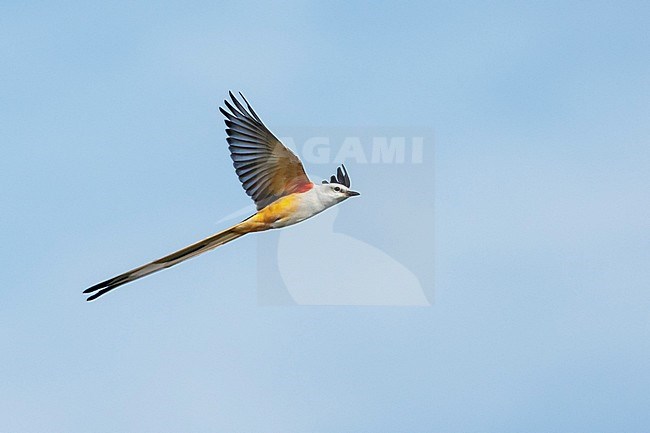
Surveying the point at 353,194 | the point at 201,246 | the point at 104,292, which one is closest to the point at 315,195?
the point at 353,194

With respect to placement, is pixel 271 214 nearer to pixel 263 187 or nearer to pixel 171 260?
pixel 263 187

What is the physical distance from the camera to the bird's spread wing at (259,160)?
8.52 m

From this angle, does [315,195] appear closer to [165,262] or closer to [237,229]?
[237,229]

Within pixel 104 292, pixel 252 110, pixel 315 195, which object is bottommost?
pixel 104 292

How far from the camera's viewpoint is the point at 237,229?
340 inches

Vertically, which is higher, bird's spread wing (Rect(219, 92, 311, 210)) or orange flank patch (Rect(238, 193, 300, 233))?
bird's spread wing (Rect(219, 92, 311, 210))

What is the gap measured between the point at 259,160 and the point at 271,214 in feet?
1.40

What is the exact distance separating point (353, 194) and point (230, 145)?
1.02 metres

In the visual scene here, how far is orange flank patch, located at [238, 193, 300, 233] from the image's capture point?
8602 mm

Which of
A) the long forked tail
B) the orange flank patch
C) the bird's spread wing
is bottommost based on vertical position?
the long forked tail

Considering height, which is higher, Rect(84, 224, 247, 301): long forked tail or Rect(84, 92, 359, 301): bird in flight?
Rect(84, 92, 359, 301): bird in flight

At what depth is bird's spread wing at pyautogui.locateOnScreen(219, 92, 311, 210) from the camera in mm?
8523

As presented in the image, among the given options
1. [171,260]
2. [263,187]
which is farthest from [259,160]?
[171,260]

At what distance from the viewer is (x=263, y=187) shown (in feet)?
28.8
